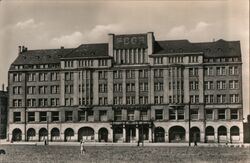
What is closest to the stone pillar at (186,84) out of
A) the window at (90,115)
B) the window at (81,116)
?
the window at (90,115)

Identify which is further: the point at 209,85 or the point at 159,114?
the point at 159,114

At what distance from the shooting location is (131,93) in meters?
65.9

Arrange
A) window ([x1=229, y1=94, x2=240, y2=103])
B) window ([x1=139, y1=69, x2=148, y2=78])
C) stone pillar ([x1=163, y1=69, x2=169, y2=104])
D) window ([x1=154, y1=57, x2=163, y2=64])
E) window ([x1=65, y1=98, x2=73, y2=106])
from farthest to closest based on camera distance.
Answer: window ([x1=65, y1=98, x2=73, y2=106])
window ([x1=139, y1=69, x2=148, y2=78])
window ([x1=154, y1=57, x2=163, y2=64])
stone pillar ([x1=163, y1=69, x2=169, y2=104])
window ([x1=229, y1=94, x2=240, y2=103])

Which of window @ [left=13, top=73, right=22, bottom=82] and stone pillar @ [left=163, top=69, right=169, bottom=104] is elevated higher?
window @ [left=13, top=73, right=22, bottom=82]

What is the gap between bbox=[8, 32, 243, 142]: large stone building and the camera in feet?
209

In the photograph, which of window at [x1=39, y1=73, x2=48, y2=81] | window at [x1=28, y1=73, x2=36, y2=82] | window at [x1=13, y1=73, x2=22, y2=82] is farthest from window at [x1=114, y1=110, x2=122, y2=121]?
window at [x1=13, y1=73, x2=22, y2=82]

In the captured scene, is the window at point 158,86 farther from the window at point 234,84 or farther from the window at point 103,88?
the window at point 234,84

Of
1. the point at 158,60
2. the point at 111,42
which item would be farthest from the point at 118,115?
the point at 111,42

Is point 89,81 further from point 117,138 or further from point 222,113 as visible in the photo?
point 222,113

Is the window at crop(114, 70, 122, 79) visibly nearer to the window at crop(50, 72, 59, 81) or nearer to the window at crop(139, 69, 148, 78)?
the window at crop(139, 69, 148, 78)

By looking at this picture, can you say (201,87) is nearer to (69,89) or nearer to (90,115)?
(90,115)

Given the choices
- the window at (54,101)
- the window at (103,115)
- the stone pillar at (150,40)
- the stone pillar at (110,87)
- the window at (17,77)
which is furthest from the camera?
the window at (17,77)

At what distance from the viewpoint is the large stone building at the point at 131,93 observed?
209 feet

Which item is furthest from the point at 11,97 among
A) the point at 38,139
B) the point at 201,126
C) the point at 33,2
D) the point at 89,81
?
the point at 33,2
